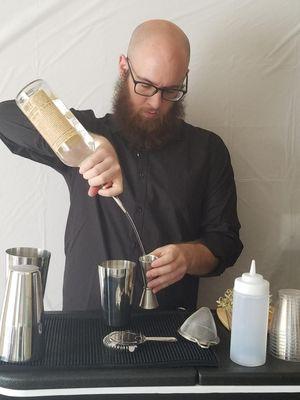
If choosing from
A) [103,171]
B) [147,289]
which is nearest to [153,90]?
[103,171]

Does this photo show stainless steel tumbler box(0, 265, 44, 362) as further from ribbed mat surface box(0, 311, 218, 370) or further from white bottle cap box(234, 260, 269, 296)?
white bottle cap box(234, 260, 269, 296)

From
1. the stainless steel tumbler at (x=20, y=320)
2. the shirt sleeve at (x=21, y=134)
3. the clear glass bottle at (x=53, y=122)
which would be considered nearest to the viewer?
the stainless steel tumbler at (x=20, y=320)

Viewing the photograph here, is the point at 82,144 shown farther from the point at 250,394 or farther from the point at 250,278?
the point at 250,394

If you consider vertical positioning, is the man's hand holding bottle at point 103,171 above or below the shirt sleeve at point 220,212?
above

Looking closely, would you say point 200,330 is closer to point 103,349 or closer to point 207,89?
point 103,349

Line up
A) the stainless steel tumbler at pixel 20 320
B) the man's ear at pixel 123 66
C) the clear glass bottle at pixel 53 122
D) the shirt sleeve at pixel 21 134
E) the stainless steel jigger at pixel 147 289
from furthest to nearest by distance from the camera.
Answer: the man's ear at pixel 123 66 → the shirt sleeve at pixel 21 134 → the stainless steel jigger at pixel 147 289 → the clear glass bottle at pixel 53 122 → the stainless steel tumbler at pixel 20 320

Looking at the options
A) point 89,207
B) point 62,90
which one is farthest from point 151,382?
point 62,90

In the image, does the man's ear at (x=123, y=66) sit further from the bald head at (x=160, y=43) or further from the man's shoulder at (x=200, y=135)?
the man's shoulder at (x=200, y=135)

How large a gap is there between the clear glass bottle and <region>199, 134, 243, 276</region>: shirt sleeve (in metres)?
0.46

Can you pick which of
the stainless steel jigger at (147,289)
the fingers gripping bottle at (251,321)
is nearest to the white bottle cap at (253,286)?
the fingers gripping bottle at (251,321)

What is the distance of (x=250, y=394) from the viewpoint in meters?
0.74

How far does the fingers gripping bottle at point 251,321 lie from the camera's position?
0.78m

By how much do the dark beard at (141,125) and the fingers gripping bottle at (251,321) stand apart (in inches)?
22.4

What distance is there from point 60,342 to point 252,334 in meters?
0.30
